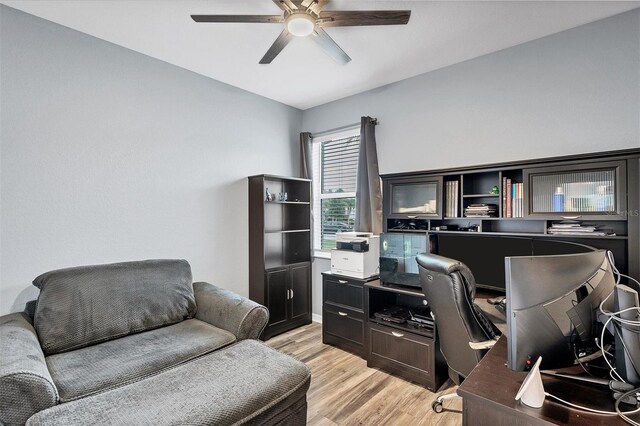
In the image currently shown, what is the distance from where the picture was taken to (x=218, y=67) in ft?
9.97

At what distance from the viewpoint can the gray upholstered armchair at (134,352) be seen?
1.39 m

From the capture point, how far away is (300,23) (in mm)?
1940

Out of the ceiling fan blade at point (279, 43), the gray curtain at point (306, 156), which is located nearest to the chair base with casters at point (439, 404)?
the ceiling fan blade at point (279, 43)

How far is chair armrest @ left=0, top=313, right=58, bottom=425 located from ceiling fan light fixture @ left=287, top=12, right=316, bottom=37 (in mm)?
2314

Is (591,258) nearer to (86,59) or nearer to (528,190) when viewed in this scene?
(528,190)

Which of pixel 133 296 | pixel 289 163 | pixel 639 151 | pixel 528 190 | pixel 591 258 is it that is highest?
pixel 289 163

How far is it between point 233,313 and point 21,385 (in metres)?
1.20

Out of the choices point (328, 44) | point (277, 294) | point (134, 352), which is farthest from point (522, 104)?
point (134, 352)

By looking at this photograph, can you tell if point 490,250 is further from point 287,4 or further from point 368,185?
point 287,4

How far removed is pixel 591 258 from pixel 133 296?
2.72 metres

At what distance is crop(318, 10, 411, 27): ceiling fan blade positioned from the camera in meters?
1.82

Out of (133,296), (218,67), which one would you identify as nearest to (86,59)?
(218,67)

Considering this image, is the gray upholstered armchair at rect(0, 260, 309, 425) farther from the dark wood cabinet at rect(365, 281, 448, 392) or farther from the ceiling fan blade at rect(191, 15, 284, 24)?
the ceiling fan blade at rect(191, 15, 284, 24)

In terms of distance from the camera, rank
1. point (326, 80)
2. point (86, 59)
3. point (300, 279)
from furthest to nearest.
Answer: point (300, 279), point (326, 80), point (86, 59)
